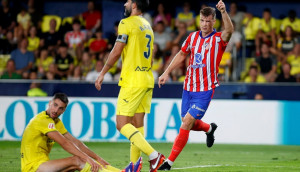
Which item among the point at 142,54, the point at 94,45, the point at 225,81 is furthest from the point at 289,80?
the point at 142,54

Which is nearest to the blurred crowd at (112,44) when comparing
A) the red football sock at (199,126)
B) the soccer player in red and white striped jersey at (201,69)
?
the red football sock at (199,126)

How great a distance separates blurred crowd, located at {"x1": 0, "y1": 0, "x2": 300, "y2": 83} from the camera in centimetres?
1444

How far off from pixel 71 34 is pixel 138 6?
29.1 ft

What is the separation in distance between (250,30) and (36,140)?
9.64 m

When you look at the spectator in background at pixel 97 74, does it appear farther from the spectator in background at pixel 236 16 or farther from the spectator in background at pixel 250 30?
the spectator in background at pixel 236 16

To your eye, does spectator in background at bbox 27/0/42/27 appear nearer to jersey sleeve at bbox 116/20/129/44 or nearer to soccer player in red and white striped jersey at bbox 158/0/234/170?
soccer player in red and white striped jersey at bbox 158/0/234/170

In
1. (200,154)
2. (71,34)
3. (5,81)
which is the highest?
(71,34)

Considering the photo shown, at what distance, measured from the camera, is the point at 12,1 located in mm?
18000

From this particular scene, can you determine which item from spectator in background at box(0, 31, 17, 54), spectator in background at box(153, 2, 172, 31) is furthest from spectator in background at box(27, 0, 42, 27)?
spectator in background at box(153, 2, 172, 31)

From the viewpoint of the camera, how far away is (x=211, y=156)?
426 inches

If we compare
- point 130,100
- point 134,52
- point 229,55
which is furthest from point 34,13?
point 130,100

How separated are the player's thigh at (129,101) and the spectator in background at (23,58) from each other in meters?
7.52

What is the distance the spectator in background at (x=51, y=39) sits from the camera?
15.9 metres

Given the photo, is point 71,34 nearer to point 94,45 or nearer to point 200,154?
Result: point 94,45
